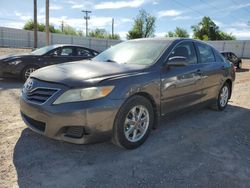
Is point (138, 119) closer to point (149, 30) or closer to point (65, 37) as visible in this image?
point (65, 37)

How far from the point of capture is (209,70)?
215 inches

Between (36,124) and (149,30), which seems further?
(149,30)

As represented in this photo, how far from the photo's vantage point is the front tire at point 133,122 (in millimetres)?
3593

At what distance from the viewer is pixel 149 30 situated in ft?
203

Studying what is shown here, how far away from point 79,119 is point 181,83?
2021 millimetres

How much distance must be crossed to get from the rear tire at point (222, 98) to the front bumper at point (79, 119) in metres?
3.40

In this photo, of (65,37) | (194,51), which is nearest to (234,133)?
(194,51)

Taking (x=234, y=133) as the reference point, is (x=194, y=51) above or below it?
above

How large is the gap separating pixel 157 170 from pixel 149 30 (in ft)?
199

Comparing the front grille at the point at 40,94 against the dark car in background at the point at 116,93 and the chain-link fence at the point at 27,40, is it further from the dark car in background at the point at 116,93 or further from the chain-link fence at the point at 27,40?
the chain-link fence at the point at 27,40

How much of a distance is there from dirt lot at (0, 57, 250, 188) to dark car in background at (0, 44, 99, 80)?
4159 mm

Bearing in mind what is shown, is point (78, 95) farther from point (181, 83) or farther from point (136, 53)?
point (181, 83)

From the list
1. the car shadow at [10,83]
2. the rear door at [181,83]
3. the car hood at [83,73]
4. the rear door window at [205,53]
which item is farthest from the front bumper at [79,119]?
the car shadow at [10,83]

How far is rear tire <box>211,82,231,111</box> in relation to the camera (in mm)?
6133
